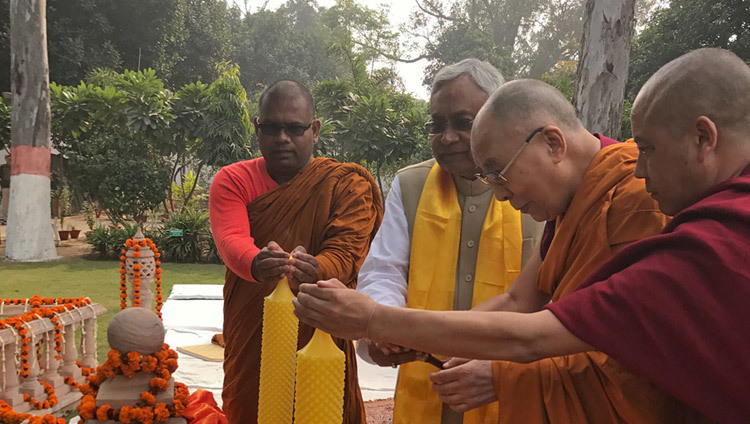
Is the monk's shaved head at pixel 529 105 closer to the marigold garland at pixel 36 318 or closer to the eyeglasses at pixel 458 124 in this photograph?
the eyeglasses at pixel 458 124

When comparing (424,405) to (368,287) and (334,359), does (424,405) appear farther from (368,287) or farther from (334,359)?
(334,359)

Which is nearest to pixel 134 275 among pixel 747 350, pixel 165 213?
pixel 747 350

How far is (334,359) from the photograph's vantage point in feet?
3.64

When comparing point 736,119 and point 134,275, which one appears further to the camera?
point 134,275

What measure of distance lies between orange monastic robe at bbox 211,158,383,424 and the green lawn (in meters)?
5.23

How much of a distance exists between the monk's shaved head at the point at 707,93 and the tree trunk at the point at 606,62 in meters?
5.06

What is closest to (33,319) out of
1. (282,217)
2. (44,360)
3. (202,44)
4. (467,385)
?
(44,360)

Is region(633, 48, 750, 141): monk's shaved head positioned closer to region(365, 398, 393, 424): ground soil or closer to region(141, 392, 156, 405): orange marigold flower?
region(141, 392, 156, 405): orange marigold flower

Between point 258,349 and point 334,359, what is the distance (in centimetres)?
188

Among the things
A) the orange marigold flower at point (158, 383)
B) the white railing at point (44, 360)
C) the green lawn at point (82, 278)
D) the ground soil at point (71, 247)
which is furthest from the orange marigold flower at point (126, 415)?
the ground soil at point (71, 247)

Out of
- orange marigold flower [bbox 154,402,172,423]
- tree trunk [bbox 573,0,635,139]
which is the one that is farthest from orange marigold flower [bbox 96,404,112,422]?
tree trunk [bbox 573,0,635,139]

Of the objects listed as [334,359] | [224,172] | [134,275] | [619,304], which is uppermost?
[224,172]

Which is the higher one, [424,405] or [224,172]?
[224,172]

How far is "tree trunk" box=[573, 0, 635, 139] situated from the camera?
234 inches
